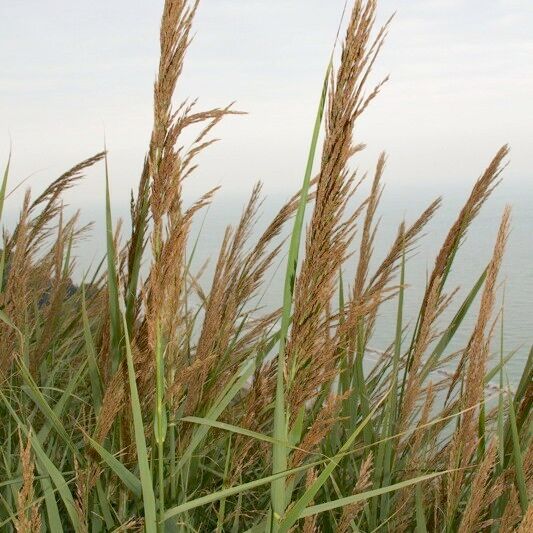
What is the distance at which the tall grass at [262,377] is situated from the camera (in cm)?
79

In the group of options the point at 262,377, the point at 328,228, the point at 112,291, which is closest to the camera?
the point at 328,228

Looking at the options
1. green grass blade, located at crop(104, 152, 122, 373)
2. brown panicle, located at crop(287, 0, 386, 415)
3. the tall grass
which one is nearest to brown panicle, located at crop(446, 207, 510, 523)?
the tall grass

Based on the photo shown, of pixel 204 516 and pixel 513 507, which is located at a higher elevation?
pixel 513 507

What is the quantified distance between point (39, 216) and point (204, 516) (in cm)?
89

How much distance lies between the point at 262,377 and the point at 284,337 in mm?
161

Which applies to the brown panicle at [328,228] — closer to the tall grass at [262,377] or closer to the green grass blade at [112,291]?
the tall grass at [262,377]

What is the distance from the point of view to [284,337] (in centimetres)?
81

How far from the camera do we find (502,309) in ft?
4.52

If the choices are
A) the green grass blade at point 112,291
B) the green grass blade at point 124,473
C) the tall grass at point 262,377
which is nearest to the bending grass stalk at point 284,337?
the tall grass at point 262,377

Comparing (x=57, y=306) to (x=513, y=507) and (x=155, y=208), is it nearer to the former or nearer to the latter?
(x=155, y=208)

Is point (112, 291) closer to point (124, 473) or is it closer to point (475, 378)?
point (124, 473)

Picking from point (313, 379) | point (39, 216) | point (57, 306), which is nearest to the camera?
point (313, 379)

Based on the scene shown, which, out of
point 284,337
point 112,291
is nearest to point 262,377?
point 284,337

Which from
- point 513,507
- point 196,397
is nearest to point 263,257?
point 196,397
